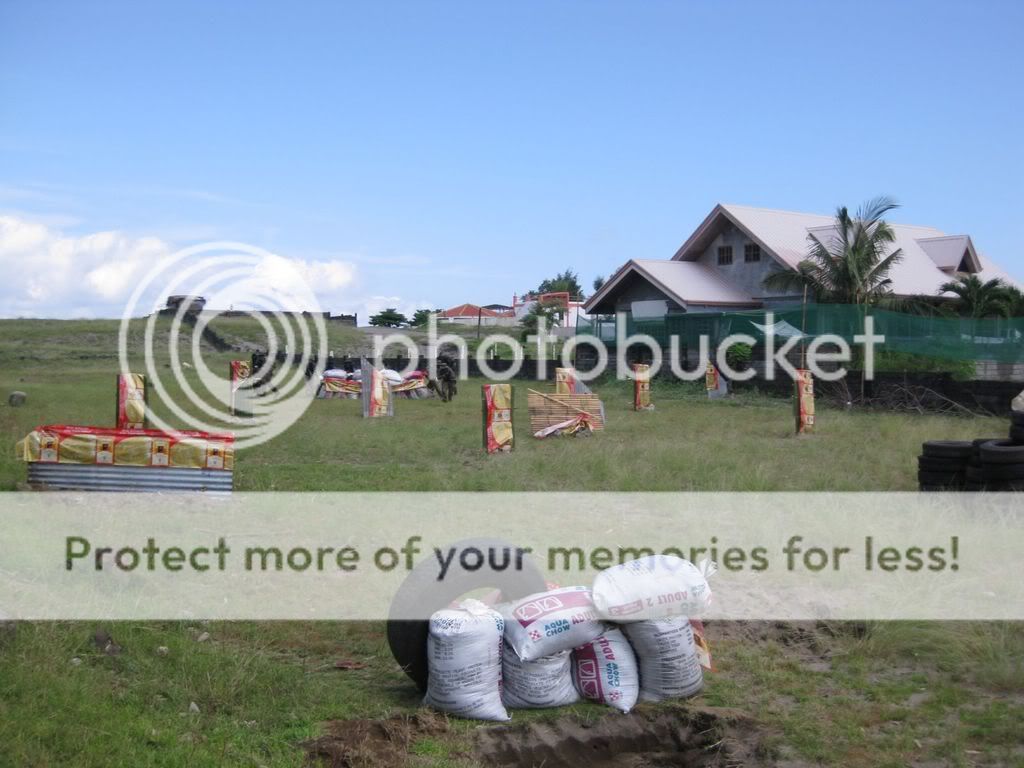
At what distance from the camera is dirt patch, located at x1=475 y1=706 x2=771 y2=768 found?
477cm

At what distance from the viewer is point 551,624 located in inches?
202

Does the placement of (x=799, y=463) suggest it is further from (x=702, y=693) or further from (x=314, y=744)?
(x=314, y=744)

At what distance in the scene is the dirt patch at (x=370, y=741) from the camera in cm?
449

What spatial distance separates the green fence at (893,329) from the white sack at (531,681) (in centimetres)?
2302

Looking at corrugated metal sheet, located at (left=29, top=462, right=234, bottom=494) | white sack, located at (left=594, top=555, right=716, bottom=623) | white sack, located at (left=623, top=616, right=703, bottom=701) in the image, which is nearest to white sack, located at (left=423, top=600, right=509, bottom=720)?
white sack, located at (left=594, top=555, right=716, bottom=623)

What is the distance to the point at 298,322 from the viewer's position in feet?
179

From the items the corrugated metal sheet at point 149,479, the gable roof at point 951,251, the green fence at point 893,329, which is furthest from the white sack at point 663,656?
the gable roof at point 951,251

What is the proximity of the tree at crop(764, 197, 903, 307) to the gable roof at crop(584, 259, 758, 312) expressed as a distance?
114 inches

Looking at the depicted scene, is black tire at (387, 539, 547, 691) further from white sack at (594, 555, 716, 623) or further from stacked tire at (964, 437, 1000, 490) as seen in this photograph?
stacked tire at (964, 437, 1000, 490)

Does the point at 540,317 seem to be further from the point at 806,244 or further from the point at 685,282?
the point at 806,244

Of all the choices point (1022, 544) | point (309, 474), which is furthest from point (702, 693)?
point (309, 474)

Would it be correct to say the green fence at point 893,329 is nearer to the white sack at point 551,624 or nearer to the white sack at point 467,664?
the white sack at point 551,624

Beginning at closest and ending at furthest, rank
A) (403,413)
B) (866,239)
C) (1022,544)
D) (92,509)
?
(1022,544)
(92,509)
(403,413)
(866,239)

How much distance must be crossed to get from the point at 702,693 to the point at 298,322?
167ft
